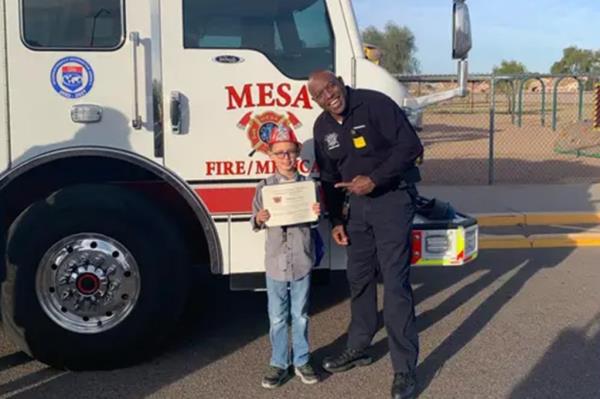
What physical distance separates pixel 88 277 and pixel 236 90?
4.74 ft

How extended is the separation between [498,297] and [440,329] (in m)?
1.05

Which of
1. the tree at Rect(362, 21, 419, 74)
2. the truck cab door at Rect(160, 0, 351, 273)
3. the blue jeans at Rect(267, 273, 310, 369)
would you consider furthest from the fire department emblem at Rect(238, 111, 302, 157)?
the tree at Rect(362, 21, 419, 74)

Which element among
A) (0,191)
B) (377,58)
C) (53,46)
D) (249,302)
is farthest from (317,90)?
(249,302)

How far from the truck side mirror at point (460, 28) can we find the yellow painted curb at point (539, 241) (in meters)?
3.87

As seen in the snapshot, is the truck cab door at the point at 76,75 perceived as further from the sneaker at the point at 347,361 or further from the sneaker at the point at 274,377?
the sneaker at the point at 347,361

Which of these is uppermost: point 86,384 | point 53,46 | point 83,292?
point 53,46

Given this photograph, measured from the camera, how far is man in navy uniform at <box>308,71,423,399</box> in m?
4.29

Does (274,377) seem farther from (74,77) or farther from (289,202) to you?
(74,77)

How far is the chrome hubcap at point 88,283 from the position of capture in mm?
4617

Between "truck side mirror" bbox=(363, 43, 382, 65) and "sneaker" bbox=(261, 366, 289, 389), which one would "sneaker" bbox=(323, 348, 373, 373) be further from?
"truck side mirror" bbox=(363, 43, 382, 65)

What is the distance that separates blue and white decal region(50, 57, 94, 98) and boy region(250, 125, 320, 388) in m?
1.15

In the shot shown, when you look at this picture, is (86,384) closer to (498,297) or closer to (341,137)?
(341,137)

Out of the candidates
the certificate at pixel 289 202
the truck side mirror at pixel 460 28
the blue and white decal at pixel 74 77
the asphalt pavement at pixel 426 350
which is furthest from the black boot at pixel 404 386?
the blue and white decal at pixel 74 77

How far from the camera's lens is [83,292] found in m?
4.64
